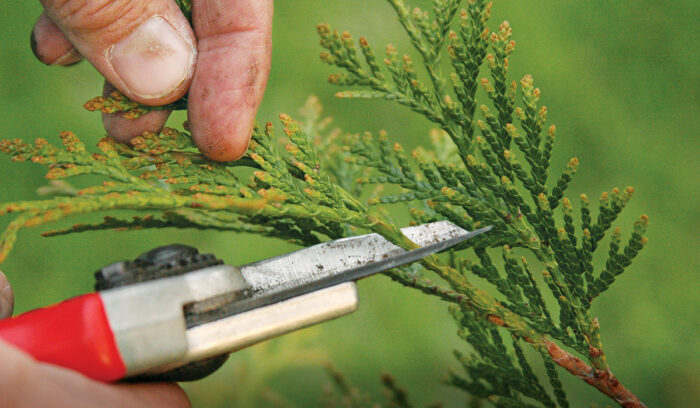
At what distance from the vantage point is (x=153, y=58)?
5.79ft

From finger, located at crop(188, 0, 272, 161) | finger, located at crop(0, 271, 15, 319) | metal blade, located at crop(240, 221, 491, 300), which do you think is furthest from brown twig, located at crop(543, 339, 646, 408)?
finger, located at crop(0, 271, 15, 319)

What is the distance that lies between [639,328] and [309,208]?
2594 mm

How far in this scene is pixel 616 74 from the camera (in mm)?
3992

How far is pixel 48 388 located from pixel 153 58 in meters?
1.04

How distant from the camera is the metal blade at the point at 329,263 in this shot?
1384mm

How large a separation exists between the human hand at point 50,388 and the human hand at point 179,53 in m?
0.73

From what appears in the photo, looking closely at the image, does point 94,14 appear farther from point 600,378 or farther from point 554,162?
point 554,162

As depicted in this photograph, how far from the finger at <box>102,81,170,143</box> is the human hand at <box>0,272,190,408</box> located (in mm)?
863

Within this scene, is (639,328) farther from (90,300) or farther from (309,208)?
(90,300)

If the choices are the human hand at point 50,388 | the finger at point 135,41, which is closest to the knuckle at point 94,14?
the finger at point 135,41

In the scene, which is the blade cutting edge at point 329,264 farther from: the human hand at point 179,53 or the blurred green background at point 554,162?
the blurred green background at point 554,162

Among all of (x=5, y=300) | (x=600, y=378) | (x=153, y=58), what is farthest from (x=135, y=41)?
(x=600, y=378)

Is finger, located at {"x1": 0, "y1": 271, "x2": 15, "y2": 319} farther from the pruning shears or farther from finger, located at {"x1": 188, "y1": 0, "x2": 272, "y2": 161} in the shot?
finger, located at {"x1": 188, "y1": 0, "x2": 272, "y2": 161}

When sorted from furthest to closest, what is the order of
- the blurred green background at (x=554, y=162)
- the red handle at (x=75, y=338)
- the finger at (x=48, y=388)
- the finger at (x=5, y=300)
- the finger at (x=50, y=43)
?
the blurred green background at (x=554, y=162), the finger at (x=50, y=43), the finger at (x=5, y=300), the red handle at (x=75, y=338), the finger at (x=48, y=388)
